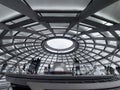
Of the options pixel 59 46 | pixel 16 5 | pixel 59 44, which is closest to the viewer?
pixel 16 5

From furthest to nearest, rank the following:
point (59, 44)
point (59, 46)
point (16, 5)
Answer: point (59, 46) < point (59, 44) < point (16, 5)

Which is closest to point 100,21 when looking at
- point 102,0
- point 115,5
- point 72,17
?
point 72,17

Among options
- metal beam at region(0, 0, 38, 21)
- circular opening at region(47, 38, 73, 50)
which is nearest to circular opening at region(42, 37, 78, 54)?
circular opening at region(47, 38, 73, 50)

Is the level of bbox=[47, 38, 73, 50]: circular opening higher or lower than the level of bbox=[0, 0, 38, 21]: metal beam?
higher

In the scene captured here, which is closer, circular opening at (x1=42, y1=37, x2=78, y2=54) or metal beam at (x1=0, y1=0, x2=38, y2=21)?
metal beam at (x1=0, y1=0, x2=38, y2=21)

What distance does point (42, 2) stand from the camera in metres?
13.1

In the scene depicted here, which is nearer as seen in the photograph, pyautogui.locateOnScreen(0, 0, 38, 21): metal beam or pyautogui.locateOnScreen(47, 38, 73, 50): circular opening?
pyautogui.locateOnScreen(0, 0, 38, 21): metal beam

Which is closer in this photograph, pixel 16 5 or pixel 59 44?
pixel 16 5

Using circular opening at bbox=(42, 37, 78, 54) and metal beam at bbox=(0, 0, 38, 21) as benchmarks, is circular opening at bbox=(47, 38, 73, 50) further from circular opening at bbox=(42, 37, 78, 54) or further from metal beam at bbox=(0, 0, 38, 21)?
metal beam at bbox=(0, 0, 38, 21)

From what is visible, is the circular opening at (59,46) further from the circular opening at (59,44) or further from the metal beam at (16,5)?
the metal beam at (16,5)

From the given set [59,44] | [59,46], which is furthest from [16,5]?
[59,46]

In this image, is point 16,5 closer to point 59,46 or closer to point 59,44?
point 59,44

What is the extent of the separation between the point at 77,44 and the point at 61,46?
5119mm

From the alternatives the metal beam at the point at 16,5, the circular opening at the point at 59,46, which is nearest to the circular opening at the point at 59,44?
the circular opening at the point at 59,46
